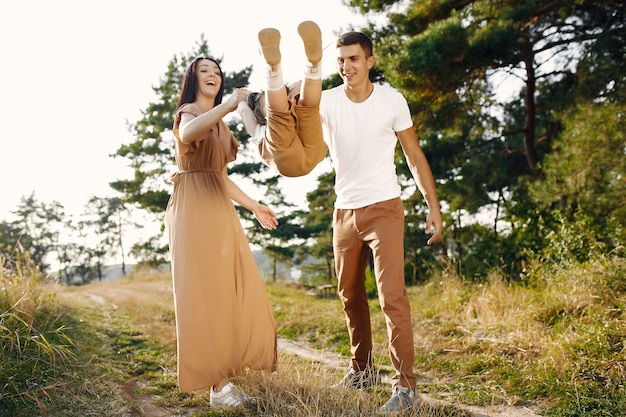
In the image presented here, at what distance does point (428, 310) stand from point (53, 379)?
12.6 feet

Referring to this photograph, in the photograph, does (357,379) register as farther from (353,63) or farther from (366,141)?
(353,63)

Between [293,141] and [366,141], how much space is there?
63cm

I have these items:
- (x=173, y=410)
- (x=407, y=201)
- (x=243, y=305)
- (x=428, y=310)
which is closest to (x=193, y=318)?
(x=243, y=305)

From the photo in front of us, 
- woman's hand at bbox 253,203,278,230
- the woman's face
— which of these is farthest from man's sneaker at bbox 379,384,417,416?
the woman's face

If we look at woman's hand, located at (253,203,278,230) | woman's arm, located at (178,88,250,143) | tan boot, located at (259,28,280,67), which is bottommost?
woman's hand, located at (253,203,278,230)

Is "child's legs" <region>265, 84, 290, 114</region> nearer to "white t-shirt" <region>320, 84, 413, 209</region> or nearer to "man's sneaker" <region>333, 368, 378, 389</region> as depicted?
"white t-shirt" <region>320, 84, 413, 209</region>

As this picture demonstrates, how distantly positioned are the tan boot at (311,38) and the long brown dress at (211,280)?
954 mm

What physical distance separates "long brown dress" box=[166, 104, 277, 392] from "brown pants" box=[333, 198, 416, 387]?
545 millimetres

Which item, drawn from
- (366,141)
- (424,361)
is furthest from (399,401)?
(424,361)

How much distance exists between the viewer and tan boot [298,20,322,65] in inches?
94.7

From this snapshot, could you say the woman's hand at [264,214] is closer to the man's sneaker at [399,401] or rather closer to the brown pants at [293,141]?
the brown pants at [293,141]

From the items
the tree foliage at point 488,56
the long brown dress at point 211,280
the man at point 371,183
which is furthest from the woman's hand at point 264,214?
the tree foliage at point 488,56

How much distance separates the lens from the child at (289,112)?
2441 mm

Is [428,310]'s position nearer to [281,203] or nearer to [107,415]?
[107,415]
